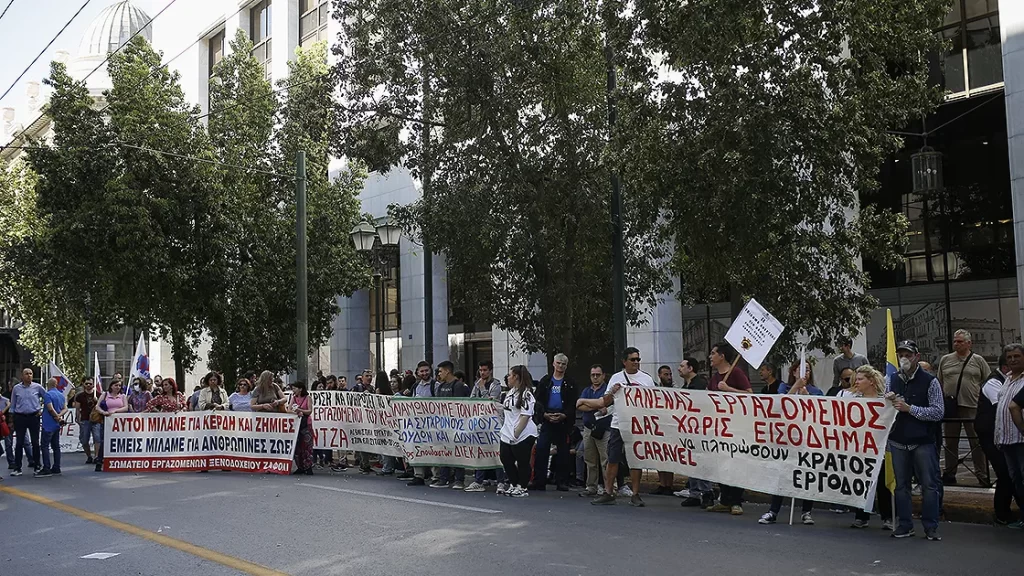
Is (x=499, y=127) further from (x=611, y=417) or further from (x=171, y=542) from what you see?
Answer: (x=171, y=542)

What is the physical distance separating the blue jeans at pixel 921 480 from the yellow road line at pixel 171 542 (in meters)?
5.28

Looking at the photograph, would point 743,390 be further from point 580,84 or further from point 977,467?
point 580,84

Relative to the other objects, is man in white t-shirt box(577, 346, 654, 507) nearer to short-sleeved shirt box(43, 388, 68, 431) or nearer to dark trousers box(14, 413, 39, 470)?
dark trousers box(14, 413, 39, 470)

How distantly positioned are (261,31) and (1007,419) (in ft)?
116

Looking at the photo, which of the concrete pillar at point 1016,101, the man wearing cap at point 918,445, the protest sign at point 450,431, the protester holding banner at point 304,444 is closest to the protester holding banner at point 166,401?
the protester holding banner at point 304,444

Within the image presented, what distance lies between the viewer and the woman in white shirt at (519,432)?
13.5m

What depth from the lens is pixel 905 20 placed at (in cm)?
1416

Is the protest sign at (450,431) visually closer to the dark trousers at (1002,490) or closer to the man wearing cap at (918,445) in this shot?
the man wearing cap at (918,445)

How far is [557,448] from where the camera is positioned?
1394 centimetres

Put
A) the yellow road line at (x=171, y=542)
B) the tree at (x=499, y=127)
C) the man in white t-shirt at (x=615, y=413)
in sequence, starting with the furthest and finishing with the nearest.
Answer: the tree at (x=499, y=127) < the man in white t-shirt at (x=615, y=413) < the yellow road line at (x=171, y=542)

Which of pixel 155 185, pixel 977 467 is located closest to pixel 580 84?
pixel 977 467

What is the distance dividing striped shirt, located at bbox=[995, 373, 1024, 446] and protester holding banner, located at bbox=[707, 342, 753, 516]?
2.66 metres

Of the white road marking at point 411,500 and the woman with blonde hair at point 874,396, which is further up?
the woman with blonde hair at point 874,396

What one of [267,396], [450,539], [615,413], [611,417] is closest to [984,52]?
[611,417]
